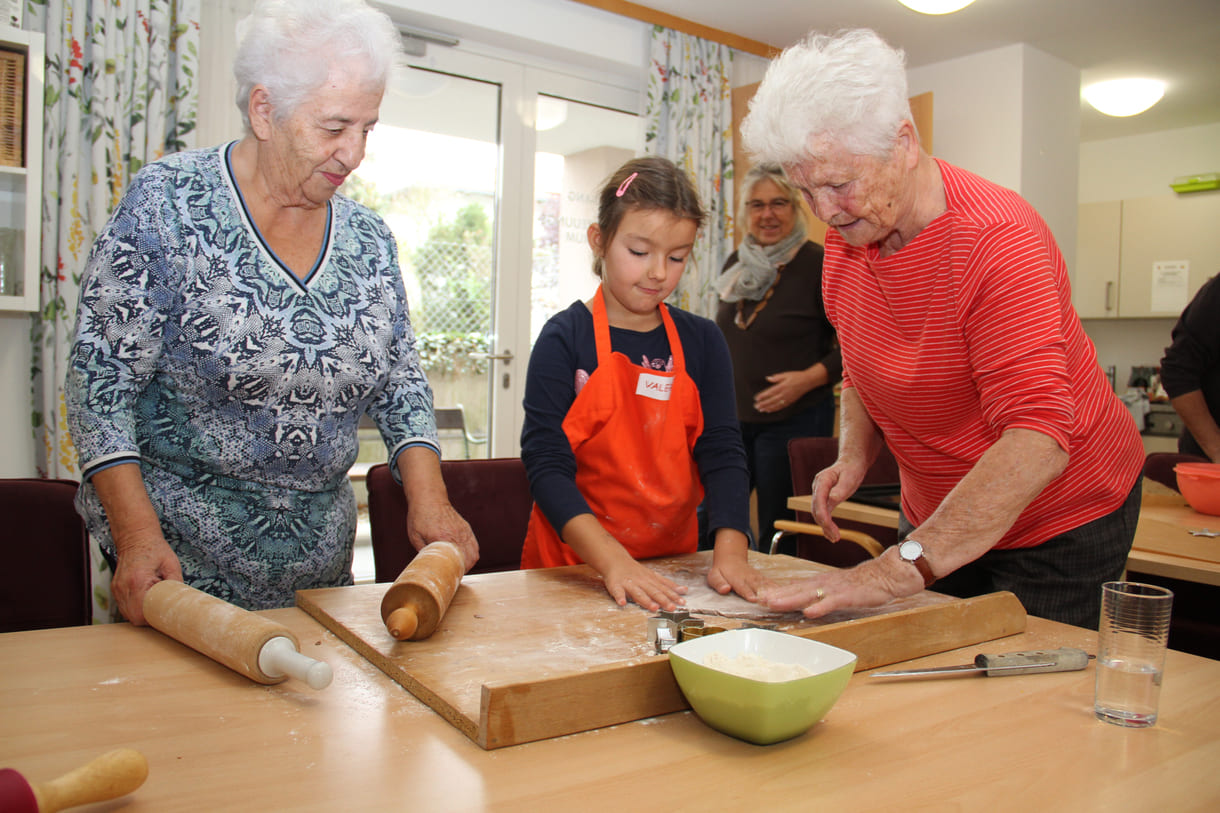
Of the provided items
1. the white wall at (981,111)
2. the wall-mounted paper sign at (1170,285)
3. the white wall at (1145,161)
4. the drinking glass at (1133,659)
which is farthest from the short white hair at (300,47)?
the white wall at (1145,161)

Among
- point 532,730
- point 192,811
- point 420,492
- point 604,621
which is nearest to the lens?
point 192,811

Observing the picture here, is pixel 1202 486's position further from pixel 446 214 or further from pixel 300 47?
pixel 446 214

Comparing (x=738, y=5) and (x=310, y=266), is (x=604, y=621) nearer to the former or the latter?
(x=310, y=266)

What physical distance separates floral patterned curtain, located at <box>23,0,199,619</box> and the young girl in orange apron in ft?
7.89

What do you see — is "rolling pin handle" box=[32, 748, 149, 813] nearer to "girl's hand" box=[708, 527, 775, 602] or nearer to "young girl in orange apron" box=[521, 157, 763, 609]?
"girl's hand" box=[708, 527, 775, 602]

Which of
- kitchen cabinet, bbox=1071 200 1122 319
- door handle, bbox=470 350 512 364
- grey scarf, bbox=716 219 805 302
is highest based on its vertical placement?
kitchen cabinet, bbox=1071 200 1122 319

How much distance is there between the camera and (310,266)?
4.74 ft

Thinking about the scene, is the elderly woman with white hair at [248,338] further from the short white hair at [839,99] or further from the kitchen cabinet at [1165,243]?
the kitchen cabinet at [1165,243]

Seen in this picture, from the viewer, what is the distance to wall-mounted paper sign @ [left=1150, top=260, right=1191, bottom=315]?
21.2 feet

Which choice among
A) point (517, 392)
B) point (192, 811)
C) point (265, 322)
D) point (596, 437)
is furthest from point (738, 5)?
point (192, 811)

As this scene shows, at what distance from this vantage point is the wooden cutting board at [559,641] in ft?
2.92

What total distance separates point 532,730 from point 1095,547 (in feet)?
3.45

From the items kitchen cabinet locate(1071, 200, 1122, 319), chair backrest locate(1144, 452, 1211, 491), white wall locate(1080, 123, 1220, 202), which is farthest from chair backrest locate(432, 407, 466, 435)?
white wall locate(1080, 123, 1220, 202)

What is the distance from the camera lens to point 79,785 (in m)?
0.68
